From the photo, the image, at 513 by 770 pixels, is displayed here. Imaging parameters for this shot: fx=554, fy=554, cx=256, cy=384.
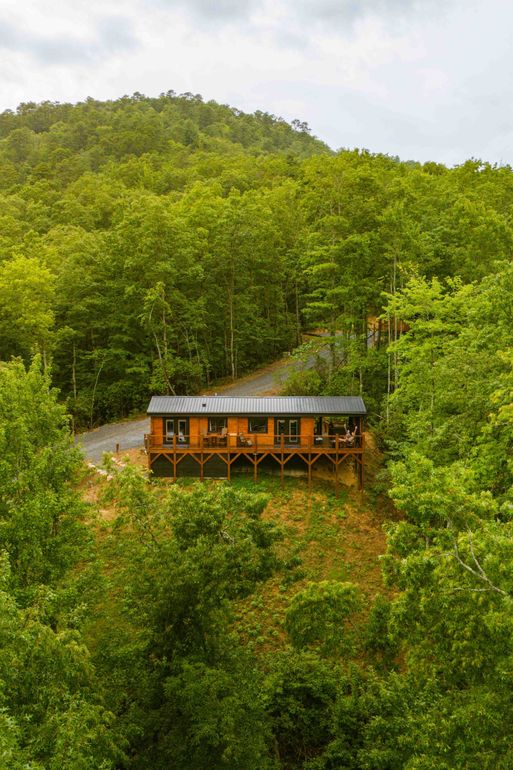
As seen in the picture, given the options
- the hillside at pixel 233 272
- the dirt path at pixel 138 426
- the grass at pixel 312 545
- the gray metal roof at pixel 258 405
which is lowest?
the grass at pixel 312 545

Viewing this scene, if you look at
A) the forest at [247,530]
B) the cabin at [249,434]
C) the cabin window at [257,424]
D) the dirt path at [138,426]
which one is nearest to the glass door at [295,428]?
the cabin at [249,434]

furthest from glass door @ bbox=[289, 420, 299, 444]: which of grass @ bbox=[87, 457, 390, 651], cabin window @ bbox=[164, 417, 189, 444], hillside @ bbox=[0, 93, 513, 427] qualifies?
hillside @ bbox=[0, 93, 513, 427]

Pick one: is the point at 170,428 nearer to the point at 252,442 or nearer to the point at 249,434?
the point at 249,434

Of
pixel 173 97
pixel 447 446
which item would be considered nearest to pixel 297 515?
pixel 447 446

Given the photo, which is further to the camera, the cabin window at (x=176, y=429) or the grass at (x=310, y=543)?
the cabin window at (x=176, y=429)

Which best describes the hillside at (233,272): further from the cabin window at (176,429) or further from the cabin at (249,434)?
the cabin window at (176,429)

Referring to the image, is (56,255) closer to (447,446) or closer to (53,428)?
(53,428)

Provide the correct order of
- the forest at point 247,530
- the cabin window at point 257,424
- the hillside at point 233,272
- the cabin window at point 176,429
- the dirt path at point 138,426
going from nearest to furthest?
the forest at point 247,530 → the cabin window at point 257,424 → the cabin window at point 176,429 → the dirt path at point 138,426 → the hillside at point 233,272
